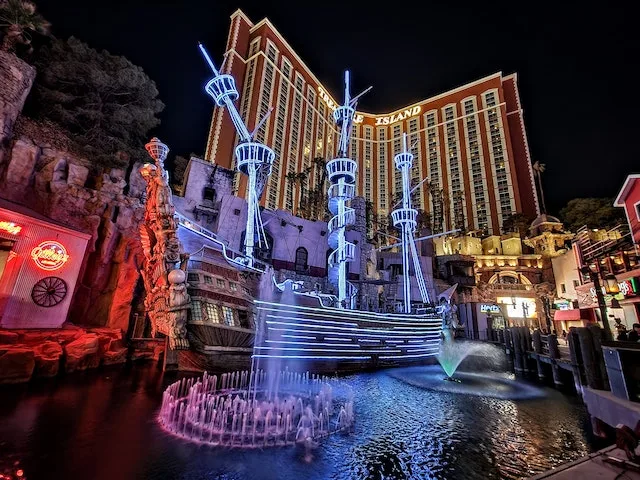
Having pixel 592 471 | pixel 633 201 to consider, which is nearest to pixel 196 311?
pixel 592 471

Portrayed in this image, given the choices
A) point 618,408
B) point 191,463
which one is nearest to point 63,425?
point 191,463

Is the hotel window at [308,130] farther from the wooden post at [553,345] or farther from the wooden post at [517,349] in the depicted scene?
the wooden post at [553,345]

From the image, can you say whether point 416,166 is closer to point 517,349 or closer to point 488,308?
point 488,308

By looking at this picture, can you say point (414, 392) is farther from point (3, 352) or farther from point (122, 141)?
point (122, 141)

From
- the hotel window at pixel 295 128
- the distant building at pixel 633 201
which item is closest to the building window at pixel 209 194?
the hotel window at pixel 295 128

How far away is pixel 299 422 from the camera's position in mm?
7785

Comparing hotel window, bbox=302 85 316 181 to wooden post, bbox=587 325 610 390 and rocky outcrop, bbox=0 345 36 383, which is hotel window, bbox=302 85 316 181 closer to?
rocky outcrop, bbox=0 345 36 383

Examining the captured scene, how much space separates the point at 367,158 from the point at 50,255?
74.9 metres

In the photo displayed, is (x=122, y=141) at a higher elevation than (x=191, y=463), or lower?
higher

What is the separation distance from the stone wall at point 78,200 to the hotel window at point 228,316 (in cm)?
1029

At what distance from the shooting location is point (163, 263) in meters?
11.8

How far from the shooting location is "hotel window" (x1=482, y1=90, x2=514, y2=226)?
2373 inches

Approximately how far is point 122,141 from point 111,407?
2269 cm

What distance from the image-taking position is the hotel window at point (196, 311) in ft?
38.0
